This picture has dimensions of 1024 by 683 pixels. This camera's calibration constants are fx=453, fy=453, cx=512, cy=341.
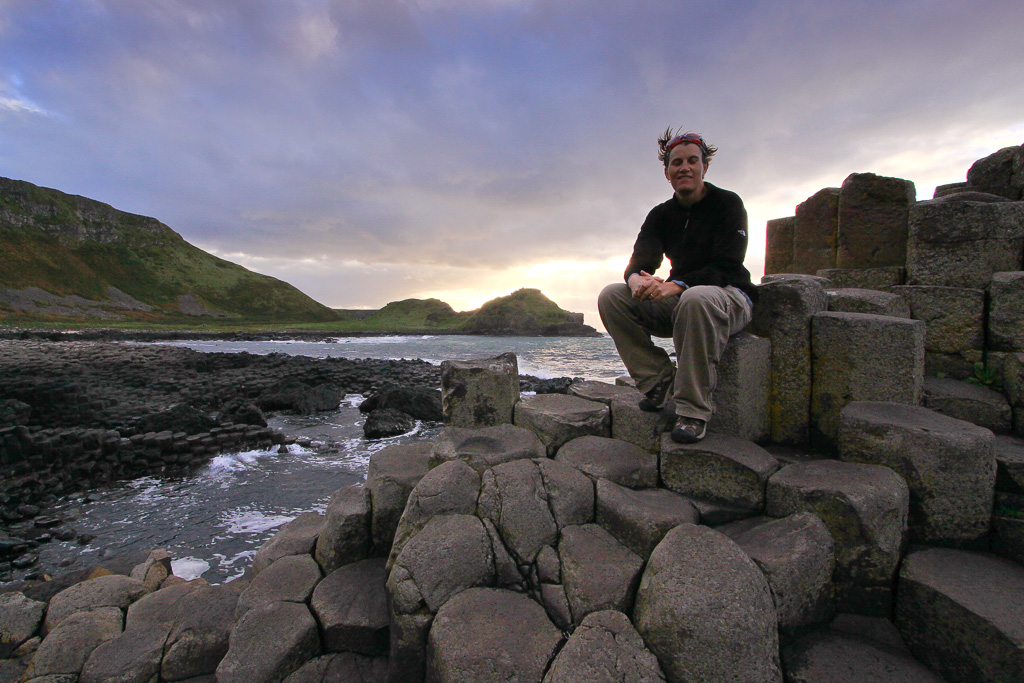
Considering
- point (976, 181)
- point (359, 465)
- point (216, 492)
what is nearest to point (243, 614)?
point (216, 492)

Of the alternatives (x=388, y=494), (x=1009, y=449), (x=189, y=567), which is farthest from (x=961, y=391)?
(x=189, y=567)

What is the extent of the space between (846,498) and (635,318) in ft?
6.46

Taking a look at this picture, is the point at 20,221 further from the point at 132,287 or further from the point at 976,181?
the point at 976,181

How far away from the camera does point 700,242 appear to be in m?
3.97

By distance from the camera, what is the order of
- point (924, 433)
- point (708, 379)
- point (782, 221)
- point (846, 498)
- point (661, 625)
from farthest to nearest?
point (782, 221)
point (708, 379)
point (924, 433)
point (846, 498)
point (661, 625)

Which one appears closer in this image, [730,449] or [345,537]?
[730,449]

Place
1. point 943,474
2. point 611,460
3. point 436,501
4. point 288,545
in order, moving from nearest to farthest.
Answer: point 943,474 < point 436,501 < point 611,460 < point 288,545

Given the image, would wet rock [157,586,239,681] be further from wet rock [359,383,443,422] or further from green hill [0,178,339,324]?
green hill [0,178,339,324]

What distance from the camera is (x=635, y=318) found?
404 cm

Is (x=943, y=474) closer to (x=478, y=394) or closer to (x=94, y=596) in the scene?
(x=478, y=394)

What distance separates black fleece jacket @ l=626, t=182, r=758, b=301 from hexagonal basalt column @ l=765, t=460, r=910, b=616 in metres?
1.63

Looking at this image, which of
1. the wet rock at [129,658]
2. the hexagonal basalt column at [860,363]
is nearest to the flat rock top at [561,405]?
the hexagonal basalt column at [860,363]

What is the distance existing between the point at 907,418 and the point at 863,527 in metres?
1.00

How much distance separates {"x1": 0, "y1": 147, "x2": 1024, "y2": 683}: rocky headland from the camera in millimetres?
2482
